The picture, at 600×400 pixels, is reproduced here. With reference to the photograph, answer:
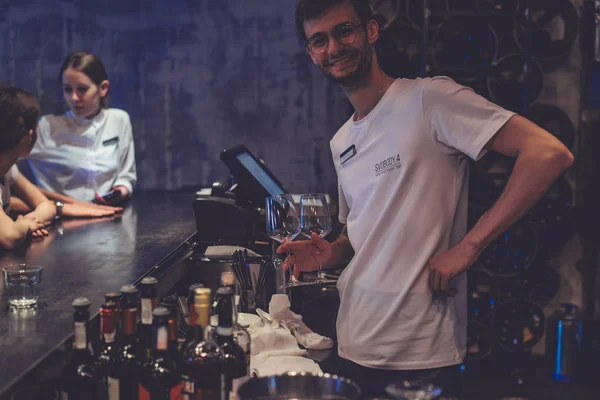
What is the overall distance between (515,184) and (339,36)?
667 mm

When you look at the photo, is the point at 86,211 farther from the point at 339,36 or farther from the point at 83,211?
the point at 339,36

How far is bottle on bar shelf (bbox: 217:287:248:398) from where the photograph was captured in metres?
1.30

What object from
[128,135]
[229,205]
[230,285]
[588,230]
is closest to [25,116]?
[229,205]

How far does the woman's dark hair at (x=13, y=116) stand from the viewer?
2658 millimetres

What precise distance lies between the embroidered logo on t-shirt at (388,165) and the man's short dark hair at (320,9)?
429 millimetres

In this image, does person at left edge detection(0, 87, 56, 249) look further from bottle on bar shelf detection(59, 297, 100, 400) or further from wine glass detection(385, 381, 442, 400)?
wine glass detection(385, 381, 442, 400)

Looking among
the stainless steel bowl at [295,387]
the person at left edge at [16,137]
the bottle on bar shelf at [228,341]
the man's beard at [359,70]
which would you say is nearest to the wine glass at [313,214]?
the man's beard at [359,70]

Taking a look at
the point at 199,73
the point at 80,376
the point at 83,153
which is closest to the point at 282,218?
the point at 80,376

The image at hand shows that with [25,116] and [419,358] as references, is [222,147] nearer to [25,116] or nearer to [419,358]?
[25,116]

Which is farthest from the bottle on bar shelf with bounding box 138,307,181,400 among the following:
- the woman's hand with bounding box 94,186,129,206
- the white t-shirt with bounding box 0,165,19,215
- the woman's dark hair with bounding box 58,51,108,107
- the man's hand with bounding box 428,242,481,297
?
the woman's dark hair with bounding box 58,51,108,107

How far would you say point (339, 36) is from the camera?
1985 mm

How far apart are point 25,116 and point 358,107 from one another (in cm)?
142

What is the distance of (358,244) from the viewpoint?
2002 millimetres

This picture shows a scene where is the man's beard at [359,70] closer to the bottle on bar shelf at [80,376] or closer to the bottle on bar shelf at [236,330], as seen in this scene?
the bottle on bar shelf at [236,330]
